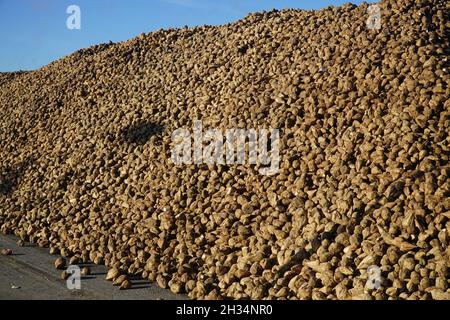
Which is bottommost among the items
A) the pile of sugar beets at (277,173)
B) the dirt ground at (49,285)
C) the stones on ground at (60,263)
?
the dirt ground at (49,285)

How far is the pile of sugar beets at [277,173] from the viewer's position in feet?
15.1

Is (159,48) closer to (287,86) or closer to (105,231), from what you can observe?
(287,86)

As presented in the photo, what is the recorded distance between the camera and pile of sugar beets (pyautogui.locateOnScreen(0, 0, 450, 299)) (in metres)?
4.60

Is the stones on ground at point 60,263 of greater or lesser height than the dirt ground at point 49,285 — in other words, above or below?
above

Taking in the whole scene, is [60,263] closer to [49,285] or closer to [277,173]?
[49,285]

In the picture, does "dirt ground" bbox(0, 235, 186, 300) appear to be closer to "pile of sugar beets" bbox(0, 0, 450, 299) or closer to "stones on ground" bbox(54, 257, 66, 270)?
"stones on ground" bbox(54, 257, 66, 270)

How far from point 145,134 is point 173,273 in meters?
3.26


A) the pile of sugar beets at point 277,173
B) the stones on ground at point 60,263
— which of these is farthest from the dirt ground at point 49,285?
the pile of sugar beets at point 277,173

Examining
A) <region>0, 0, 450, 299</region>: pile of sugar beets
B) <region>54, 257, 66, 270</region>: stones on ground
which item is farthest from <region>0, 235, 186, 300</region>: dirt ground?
<region>0, 0, 450, 299</region>: pile of sugar beets

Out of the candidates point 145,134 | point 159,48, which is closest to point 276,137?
point 145,134

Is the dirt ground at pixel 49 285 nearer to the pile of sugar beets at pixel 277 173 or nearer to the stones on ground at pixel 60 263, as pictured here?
the stones on ground at pixel 60 263

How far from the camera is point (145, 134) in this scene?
7957 mm

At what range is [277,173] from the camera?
5969 mm

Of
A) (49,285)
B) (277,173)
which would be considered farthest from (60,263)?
(277,173)
